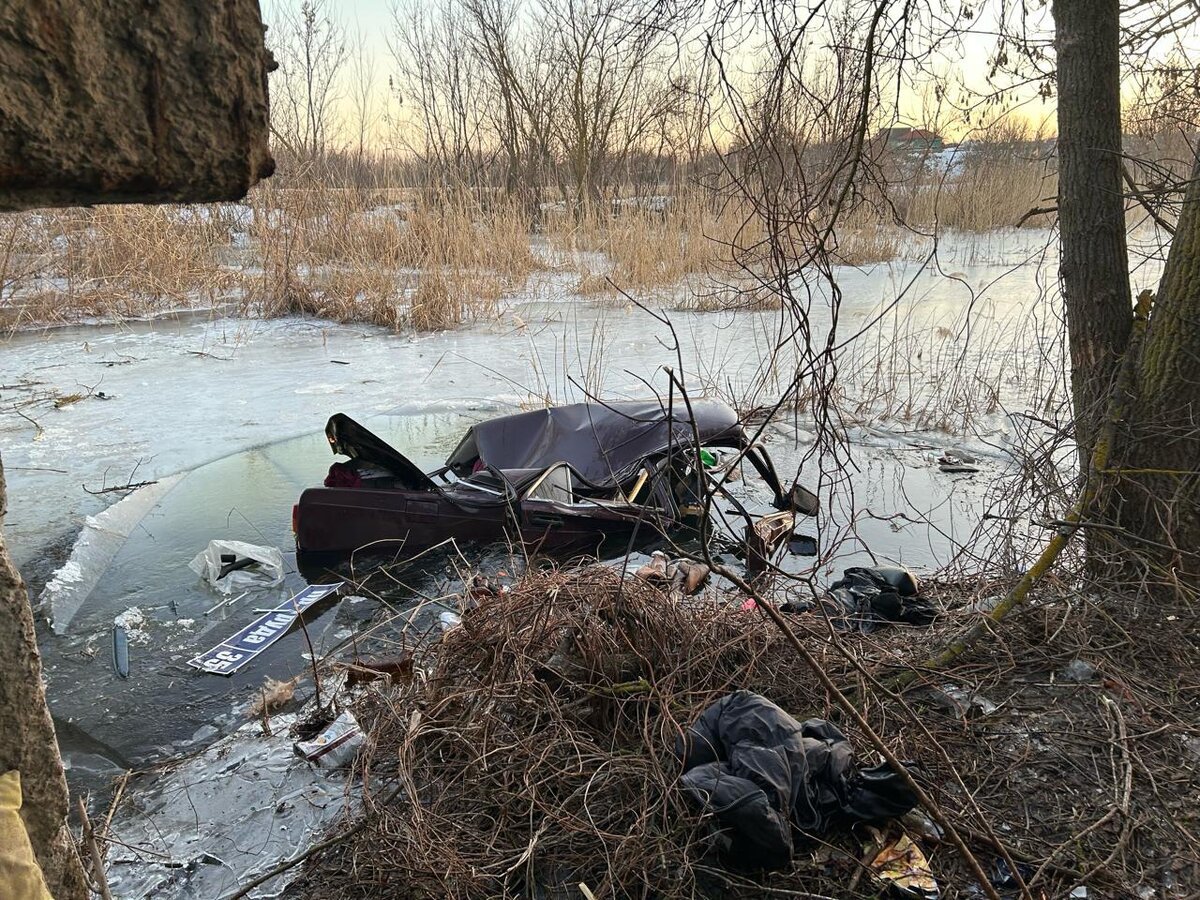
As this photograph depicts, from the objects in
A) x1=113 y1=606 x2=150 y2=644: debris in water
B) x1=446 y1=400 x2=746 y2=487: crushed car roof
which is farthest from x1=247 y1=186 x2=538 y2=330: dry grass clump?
x1=113 y1=606 x2=150 y2=644: debris in water

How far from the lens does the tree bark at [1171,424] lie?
8.89 ft

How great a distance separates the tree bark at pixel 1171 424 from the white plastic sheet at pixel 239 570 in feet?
11.9

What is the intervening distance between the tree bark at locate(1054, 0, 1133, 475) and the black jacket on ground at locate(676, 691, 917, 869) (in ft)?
5.31

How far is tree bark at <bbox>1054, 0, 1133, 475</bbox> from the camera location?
114 inches

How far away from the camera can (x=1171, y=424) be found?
2.81 meters

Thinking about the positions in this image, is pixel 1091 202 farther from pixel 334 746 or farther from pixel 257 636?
pixel 257 636

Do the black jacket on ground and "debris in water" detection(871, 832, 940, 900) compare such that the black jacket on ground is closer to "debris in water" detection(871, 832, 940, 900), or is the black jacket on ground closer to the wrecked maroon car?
"debris in water" detection(871, 832, 940, 900)

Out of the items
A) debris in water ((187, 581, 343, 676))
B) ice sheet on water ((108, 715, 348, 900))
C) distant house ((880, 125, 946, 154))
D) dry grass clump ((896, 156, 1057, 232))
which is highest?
dry grass clump ((896, 156, 1057, 232))

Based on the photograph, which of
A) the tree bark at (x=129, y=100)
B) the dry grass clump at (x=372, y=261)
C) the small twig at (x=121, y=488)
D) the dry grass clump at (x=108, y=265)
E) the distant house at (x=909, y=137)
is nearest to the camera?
the tree bark at (x=129, y=100)


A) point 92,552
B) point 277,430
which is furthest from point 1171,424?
point 277,430

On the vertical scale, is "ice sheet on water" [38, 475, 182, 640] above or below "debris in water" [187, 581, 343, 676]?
above

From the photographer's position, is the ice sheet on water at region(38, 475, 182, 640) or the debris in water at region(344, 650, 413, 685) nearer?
the debris in water at region(344, 650, 413, 685)

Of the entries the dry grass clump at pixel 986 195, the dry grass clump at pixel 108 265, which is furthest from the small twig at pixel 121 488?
the dry grass clump at pixel 986 195

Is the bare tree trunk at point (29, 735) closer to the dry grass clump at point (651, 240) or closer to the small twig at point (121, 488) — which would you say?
the small twig at point (121, 488)
